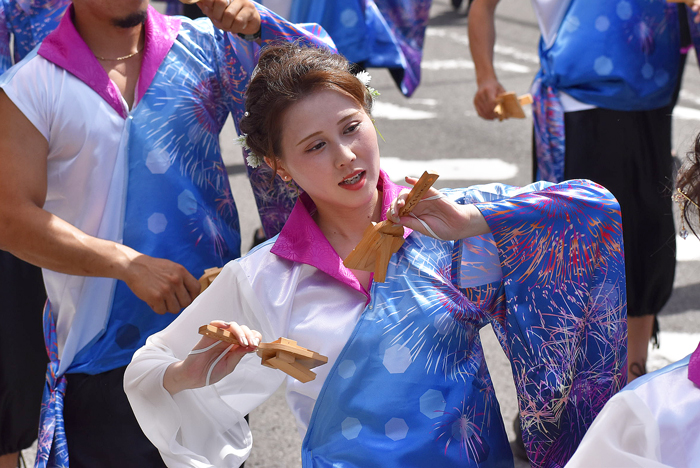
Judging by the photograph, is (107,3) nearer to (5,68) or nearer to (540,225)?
(5,68)

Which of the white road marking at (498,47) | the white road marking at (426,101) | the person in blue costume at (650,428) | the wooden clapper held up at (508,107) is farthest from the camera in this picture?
the white road marking at (498,47)

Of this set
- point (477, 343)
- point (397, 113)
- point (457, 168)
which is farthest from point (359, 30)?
point (397, 113)

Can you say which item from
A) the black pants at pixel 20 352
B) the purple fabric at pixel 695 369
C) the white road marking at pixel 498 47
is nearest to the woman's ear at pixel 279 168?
the purple fabric at pixel 695 369

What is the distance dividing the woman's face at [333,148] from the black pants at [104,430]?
92 cm

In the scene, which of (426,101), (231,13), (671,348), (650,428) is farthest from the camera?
(426,101)

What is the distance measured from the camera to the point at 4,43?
2846 millimetres

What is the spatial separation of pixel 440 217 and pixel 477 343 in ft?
1.27

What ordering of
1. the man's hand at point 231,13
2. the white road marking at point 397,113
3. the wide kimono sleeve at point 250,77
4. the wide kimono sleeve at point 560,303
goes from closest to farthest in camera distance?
the wide kimono sleeve at point 560,303 → the man's hand at point 231,13 → the wide kimono sleeve at point 250,77 → the white road marking at point 397,113

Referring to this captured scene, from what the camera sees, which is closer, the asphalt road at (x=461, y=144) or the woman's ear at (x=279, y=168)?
the woman's ear at (x=279, y=168)

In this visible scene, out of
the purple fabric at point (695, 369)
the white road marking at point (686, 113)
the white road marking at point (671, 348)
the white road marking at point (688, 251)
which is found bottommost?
the white road marking at point (688, 251)

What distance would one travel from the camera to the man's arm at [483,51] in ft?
11.4

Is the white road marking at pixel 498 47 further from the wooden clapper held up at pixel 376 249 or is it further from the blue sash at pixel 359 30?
the wooden clapper held up at pixel 376 249

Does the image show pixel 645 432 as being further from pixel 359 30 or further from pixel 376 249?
pixel 359 30

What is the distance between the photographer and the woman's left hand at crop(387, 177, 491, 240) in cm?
196
